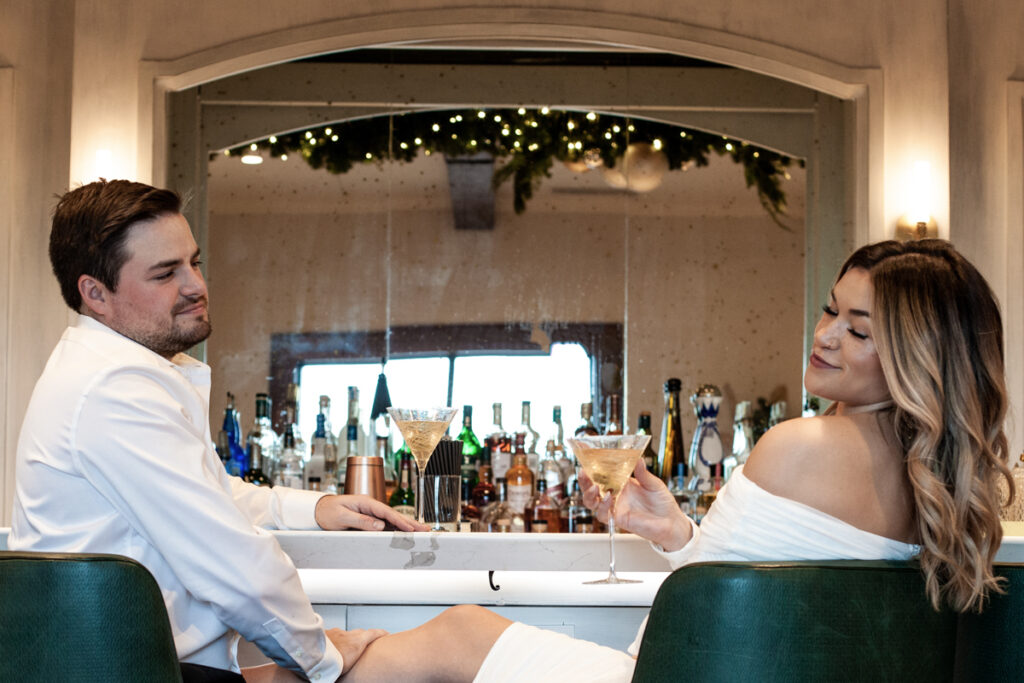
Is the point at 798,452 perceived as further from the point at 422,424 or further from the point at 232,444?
the point at 232,444

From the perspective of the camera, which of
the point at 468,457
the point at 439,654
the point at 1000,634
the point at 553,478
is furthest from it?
the point at 468,457

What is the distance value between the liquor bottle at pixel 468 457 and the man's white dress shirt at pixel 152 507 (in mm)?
1473

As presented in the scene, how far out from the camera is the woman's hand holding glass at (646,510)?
6.17ft

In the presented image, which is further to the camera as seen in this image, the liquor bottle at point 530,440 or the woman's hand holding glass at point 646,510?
the liquor bottle at point 530,440

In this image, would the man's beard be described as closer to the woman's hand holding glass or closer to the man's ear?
the man's ear

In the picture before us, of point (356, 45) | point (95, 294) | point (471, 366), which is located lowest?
point (471, 366)

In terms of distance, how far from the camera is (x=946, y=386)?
4.73ft

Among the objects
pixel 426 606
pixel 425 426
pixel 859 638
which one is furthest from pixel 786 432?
pixel 426 606

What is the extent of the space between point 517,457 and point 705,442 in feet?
2.70

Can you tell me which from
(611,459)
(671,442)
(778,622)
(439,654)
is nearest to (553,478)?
(671,442)

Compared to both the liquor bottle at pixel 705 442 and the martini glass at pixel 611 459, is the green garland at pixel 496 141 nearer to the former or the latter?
the liquor bottle at pixel 705 442

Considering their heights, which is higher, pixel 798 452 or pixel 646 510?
pixel 798 452

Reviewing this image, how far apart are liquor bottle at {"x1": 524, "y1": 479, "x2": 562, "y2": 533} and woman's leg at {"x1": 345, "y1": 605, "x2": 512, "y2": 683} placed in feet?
3.25

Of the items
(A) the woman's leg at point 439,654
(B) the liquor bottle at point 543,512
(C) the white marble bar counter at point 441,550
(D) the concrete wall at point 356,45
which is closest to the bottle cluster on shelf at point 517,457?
(B) the liquor bottle at point 543,512
